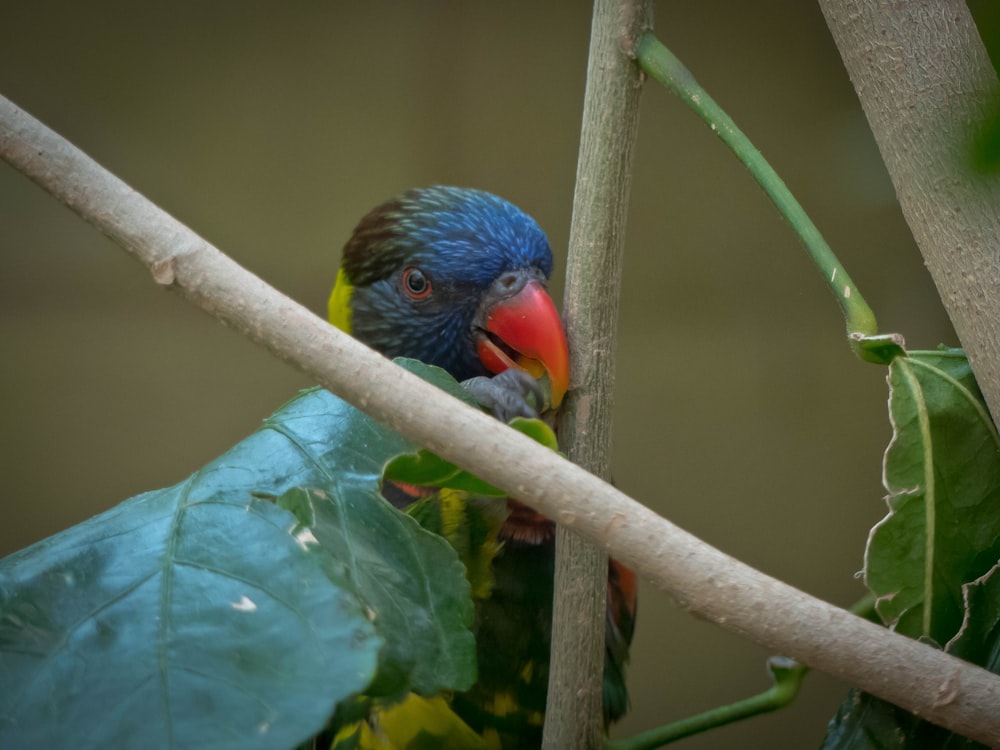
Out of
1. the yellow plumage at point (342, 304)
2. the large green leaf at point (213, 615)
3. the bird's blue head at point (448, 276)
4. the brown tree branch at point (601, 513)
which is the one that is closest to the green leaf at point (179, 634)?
the large green leaf at point (213, 615)

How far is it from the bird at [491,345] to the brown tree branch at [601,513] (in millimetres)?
327

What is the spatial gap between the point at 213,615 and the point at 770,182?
490 mm

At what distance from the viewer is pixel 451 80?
1990mm

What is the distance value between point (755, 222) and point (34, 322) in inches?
65.0

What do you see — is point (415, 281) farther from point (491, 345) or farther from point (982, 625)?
point (982, 625)

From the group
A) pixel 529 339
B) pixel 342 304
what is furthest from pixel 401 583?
pixel 342 304

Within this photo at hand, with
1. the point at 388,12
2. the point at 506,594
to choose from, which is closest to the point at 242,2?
the point at 388,12

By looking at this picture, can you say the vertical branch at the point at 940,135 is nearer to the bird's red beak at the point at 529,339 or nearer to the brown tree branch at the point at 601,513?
the brown tree branch at the point at 601,513

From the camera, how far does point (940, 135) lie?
0.59m

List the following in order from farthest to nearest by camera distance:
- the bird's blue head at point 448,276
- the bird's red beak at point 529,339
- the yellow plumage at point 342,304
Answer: the yellow plumage at point 342,304
the bird's blue head at point 448,276
the bird's red beak at point 529,339

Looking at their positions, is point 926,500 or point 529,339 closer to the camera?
point 926,500

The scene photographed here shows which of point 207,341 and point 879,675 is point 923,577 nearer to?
point 879,675

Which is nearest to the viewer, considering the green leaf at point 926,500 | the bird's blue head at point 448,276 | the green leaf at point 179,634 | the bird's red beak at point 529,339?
the green leaf at point 179,634

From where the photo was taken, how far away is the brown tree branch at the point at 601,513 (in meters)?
0.49
